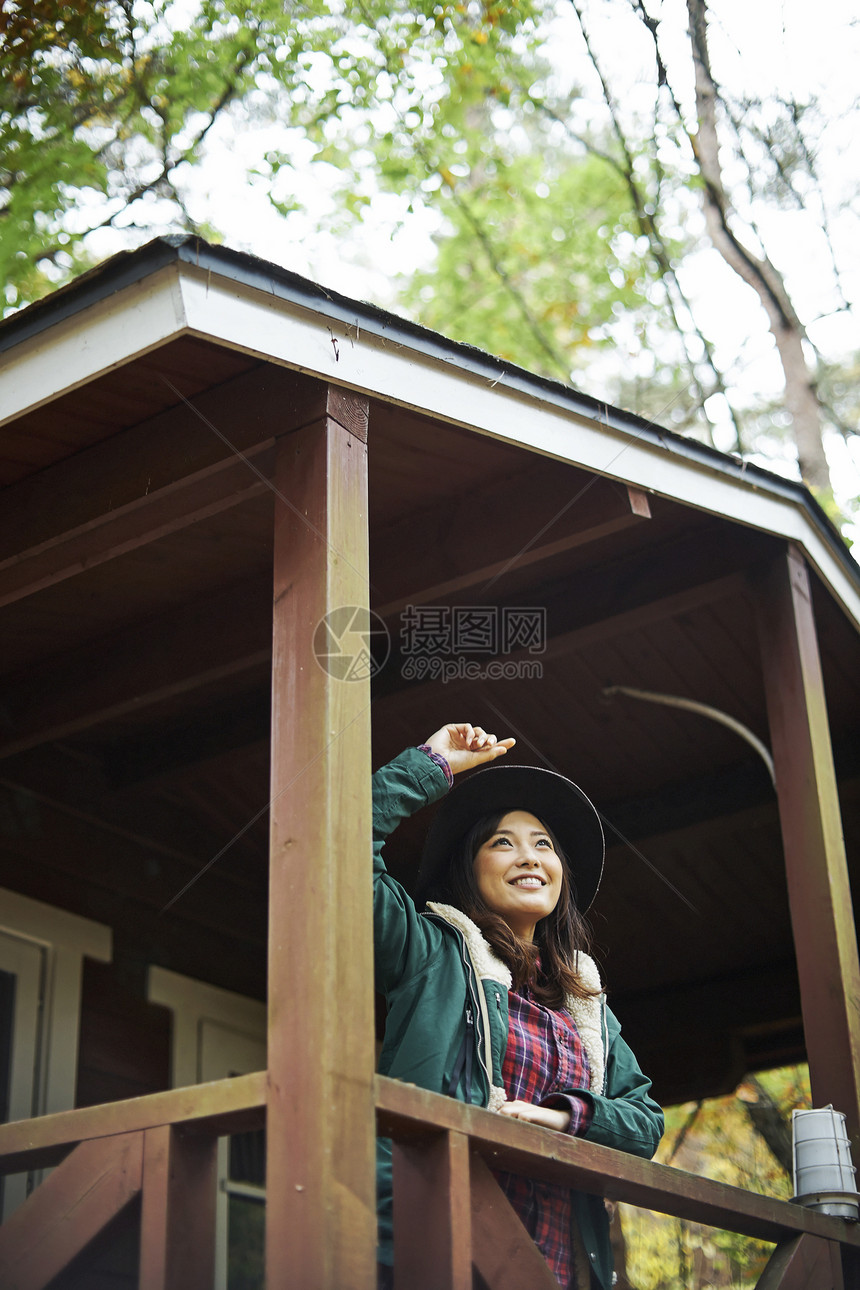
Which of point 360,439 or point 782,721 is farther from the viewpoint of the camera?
point 782,721

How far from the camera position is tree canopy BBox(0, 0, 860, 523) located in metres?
10.4

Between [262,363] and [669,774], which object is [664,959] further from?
[262,363]

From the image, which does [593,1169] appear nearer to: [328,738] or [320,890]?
[320,890]

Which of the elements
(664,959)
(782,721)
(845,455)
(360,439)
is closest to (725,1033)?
(664,959)

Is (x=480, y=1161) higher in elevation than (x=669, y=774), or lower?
lower

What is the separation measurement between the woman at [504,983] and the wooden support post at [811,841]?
60 cm

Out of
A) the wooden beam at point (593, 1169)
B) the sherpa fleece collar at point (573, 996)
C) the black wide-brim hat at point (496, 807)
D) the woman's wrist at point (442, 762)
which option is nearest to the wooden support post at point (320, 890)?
the wooden beam at point (593, 1169)

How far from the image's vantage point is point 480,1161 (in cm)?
268

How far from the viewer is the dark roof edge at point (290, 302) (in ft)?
8.94

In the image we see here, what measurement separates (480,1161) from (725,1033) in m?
4.72

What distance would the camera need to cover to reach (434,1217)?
8.29 feet

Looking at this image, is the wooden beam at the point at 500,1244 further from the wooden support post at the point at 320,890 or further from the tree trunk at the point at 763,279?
the tree trunk at the point at 763,279

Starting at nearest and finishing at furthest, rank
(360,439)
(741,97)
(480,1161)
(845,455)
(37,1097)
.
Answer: (480,1161)
(360,439)
(37,1097)
(741,97)
(845,455)

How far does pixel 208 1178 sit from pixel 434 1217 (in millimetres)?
449
